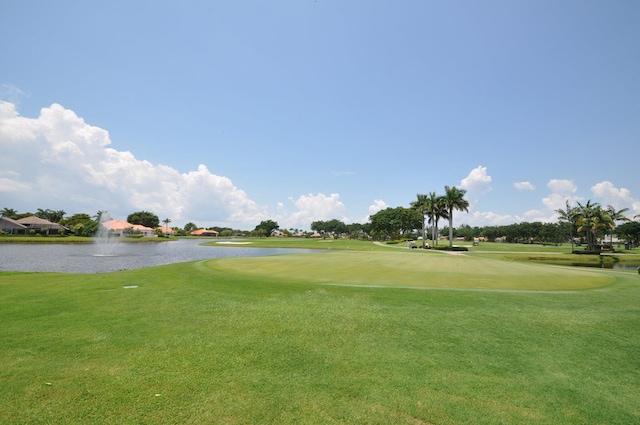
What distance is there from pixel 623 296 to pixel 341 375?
1449 centimetres

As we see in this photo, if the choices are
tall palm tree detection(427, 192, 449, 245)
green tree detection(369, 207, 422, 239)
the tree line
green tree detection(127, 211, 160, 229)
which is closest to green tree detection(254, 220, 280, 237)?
the tree line

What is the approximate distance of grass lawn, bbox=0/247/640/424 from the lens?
4.42 metres

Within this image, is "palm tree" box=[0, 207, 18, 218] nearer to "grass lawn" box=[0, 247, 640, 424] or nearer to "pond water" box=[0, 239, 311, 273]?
"pond water" box=[0, 239, 311, 273]

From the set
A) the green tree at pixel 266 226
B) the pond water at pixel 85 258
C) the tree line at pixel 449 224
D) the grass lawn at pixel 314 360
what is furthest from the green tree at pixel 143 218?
the grass lawn at pixel 314 360

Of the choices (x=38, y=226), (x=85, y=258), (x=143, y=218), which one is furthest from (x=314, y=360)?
(x=143, y=218)

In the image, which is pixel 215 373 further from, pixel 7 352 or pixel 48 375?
pixel 7 352

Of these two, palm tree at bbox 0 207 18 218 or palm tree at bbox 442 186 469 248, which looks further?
palm tree at bbox 0 207 18 218

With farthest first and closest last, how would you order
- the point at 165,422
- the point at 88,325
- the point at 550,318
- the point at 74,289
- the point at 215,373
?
the point at 74,289
the point at 550,318
the point at 88,325
the point at 215,373
the point at 165,422

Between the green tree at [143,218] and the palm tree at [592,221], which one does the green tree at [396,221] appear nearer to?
the palm tree at [592,221]

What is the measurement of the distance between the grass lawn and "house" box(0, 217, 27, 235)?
5117 inches

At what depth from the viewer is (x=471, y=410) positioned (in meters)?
4.49

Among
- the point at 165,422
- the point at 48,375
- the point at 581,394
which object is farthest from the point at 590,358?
the point at 48,375

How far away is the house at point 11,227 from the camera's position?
A: 10212cm

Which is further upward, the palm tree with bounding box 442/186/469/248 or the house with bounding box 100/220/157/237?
the palm tree with bounding box 442/186/469/248
